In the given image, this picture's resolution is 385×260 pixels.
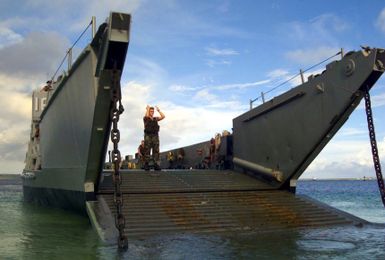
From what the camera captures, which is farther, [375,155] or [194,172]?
[194,172]

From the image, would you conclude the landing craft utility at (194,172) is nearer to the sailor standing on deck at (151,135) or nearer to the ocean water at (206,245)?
the ocean water at (206,245)

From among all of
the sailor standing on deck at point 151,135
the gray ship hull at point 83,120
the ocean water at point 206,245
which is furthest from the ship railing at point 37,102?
the ocean water at point 206,245

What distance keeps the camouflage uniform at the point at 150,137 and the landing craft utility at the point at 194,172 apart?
1.30 m

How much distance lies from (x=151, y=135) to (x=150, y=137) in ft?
0.26

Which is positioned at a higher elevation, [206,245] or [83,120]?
[83,120]

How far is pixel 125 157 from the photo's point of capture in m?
26.1

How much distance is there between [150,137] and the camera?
1544cm

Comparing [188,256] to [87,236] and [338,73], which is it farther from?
[338,73]

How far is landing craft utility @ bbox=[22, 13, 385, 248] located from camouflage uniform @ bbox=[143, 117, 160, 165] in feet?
4.25

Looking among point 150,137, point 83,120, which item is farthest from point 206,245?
point 150,137

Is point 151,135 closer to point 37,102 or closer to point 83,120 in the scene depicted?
point 83,120

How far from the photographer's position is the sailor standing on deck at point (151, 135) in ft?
50.6

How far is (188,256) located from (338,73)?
6.81 metres

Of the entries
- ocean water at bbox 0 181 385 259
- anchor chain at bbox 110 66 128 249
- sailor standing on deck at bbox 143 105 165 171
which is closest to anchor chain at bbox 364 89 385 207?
ocean water at bbox 0 181 385 259
